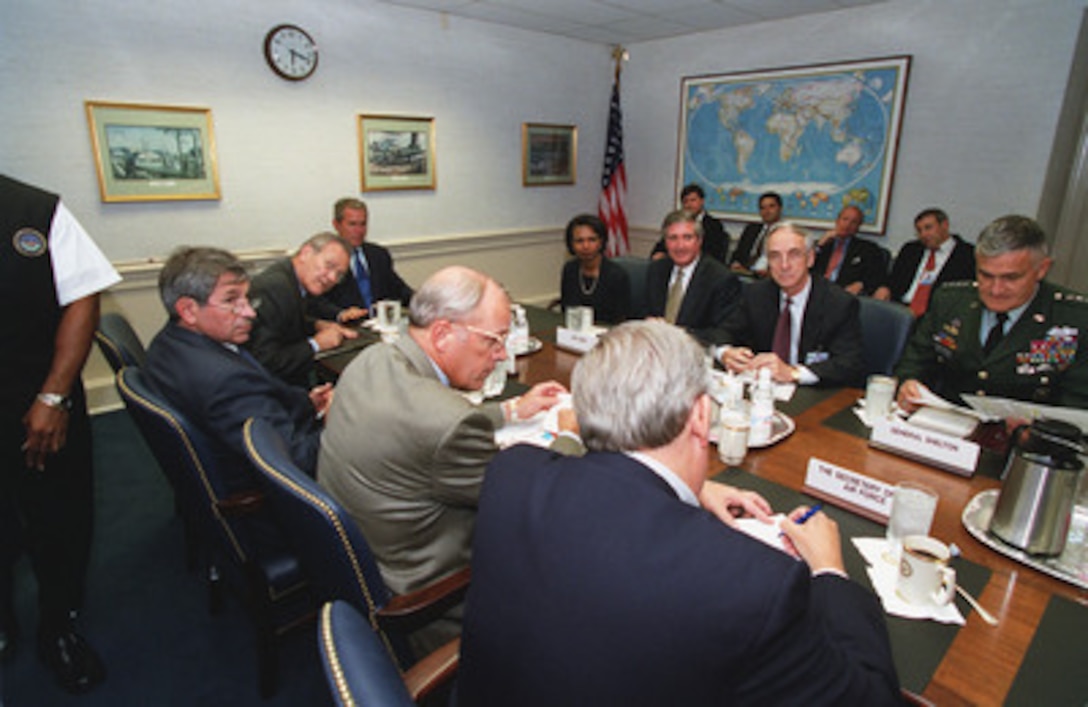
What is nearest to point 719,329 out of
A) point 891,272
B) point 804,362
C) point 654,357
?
point 804,362

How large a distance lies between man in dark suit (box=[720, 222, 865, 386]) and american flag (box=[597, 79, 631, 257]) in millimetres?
4025

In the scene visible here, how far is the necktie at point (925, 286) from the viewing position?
4480mm

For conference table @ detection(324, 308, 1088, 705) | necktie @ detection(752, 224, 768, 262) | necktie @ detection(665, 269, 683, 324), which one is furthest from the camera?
necktie @ detection(752, 224, 768, 262)

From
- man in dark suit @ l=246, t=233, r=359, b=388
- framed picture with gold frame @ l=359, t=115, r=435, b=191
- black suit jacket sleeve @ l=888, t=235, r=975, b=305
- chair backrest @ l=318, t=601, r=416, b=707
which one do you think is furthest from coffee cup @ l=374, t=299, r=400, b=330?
black suit jacket sleeve @ l=888, t=235, r=975, b=305

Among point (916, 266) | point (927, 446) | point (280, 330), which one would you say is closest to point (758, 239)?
point (916, 266)

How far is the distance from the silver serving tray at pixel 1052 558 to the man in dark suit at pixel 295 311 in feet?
8.29

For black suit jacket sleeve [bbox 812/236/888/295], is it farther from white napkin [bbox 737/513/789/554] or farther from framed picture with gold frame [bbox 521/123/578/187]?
white napkin [bbox 737/513/789/554]

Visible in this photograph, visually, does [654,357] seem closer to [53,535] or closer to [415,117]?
[53,535]

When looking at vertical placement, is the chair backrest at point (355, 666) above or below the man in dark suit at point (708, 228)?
below

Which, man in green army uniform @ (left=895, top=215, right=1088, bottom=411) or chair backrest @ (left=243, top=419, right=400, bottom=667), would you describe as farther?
man in green army uniform @ (left=895, top=215, right=1088, bottom=411)

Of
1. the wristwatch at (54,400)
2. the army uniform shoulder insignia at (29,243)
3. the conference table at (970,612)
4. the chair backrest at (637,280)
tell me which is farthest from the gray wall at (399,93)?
the conference table at (970,612)

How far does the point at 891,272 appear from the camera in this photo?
475 cm

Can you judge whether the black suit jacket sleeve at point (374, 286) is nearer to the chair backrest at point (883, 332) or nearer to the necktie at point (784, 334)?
the necktie at point (784, 334)

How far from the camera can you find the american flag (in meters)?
6.51
